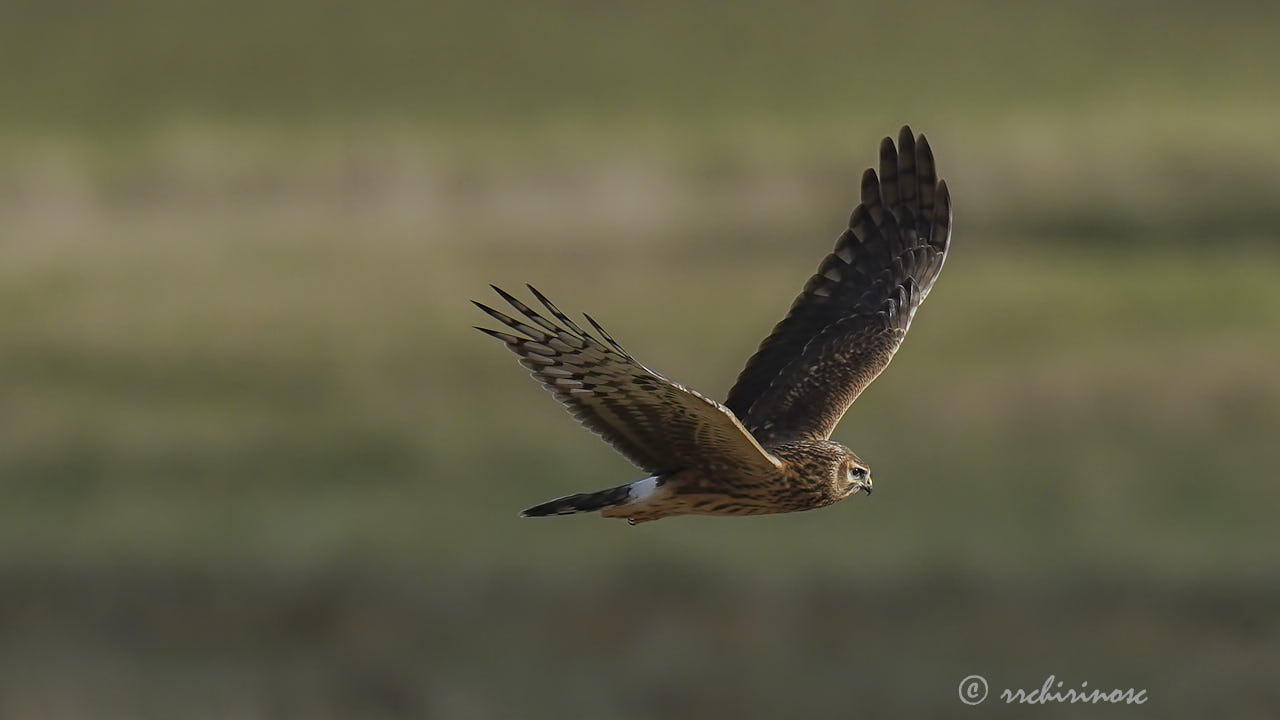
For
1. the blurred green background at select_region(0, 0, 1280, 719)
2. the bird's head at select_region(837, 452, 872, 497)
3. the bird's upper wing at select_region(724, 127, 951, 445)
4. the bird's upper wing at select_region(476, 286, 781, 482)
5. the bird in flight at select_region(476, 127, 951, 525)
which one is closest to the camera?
the bird's upper wing at select_region(476, 286, 781, 482)

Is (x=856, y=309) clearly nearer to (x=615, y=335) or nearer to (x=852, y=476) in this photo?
(x=852, y=476)

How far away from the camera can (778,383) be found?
34.9ft

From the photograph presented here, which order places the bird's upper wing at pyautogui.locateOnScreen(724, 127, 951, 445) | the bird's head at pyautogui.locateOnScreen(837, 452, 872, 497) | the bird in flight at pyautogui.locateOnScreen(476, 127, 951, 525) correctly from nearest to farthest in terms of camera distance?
1. the bird in flight at pyautogui.locateOnScreen(476, 127, 951, 525)
2. the bird's head at pyautogui.locateOnScreen(837, 452, 872, 497)
3. the bird's upper wing at pyautogui.locateOnScreen(724, 127, 951, 445)

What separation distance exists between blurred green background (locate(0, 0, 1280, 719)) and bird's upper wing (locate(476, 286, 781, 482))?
936 centimetres

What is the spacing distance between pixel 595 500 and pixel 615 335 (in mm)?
14534

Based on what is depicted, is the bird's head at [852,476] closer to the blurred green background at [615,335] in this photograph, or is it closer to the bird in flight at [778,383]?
the bird in flight at [778,383]

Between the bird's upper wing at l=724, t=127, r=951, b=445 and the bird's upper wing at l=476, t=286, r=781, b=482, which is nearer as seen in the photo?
the bird's upper wing at l=476, t=286, r=781, b=482

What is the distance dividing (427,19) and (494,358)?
11.6 m

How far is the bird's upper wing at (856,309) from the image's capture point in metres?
10.5

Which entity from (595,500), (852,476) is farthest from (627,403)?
(852,476)

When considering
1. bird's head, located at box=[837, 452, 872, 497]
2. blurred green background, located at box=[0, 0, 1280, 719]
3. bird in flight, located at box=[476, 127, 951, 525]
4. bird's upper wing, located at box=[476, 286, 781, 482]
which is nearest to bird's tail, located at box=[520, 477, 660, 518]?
bird in flight, located at box=[476, 127, 951, 525]

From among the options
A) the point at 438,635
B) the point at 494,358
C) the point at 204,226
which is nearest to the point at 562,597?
the point at 438,635

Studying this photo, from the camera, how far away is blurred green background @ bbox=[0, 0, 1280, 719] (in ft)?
61.7

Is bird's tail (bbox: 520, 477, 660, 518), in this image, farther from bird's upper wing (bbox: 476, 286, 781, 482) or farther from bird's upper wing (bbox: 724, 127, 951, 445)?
bird's upper wing (bbox: 724, 127, 951, 445)
